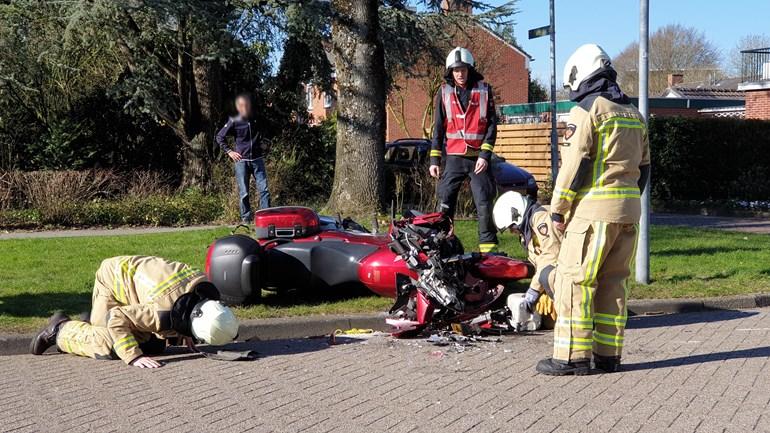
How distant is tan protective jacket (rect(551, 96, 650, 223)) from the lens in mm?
5500

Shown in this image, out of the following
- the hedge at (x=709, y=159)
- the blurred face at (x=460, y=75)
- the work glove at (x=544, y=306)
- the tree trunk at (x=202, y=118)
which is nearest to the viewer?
the work glove at (x=544, y=306)

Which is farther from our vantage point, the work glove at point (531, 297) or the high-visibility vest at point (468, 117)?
the high-visibility vest at point (468, 117)

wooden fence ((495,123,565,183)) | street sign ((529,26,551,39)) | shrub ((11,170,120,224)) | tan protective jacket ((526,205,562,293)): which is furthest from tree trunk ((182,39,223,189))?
tan protective jacket ((526,205,562,293))

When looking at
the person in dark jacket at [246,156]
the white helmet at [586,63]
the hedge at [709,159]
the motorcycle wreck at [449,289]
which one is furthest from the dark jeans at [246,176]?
the hedge at [709,159]

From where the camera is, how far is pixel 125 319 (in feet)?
19.3

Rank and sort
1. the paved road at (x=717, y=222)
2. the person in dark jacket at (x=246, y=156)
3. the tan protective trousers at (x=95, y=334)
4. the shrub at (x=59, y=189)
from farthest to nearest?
1. the paved road at (x=717, y=222)
2. the shrub at (x=59, y=189)
3. the person in dark jacket at (x=246, y=156)
4. the tan protective trousers at (x=95, y=334)

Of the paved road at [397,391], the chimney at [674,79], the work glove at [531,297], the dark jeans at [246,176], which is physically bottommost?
the paved road at [397,391]

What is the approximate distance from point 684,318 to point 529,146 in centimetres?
1317

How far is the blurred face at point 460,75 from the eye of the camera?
27.5 ft

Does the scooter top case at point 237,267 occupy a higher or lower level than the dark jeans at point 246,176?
lower

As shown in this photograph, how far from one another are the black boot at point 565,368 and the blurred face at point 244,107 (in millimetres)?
7328

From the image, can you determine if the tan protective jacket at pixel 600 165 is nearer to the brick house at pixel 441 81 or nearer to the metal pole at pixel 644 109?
the metal pole at pixel 644 109

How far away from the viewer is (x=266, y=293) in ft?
27.1

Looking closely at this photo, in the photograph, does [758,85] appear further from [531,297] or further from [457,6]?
[531,297]
